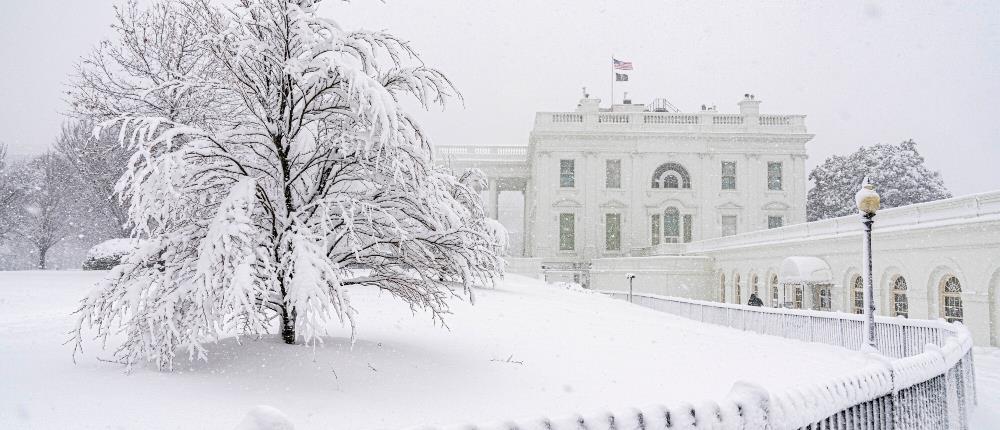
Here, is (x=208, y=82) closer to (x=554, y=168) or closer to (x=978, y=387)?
(x=978, y=387)

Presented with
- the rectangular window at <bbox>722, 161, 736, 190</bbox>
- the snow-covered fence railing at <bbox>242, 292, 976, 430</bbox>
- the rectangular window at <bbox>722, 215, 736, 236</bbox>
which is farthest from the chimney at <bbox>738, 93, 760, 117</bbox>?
the snow-covered fence railing at <bbox>242, 292, 976, 430</bbox>

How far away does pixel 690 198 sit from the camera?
50781 millimetres

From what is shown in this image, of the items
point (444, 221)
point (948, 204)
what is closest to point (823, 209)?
point (948, 204)

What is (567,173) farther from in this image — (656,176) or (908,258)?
(908,258)

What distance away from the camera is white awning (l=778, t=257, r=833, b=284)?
2786cm

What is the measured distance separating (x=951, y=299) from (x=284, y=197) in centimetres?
2165

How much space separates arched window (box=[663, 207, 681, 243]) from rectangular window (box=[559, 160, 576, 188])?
24.7ft

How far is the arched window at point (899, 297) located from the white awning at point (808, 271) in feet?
12.4

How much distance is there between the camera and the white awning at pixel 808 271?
27859 mm

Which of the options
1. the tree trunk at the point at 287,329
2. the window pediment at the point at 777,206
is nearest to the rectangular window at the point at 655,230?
the window pediment at the point at 777,206

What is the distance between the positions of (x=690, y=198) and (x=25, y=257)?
2166 inches

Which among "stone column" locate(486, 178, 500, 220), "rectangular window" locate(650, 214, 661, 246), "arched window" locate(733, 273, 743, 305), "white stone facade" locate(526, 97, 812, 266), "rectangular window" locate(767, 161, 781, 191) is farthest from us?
"stone column" locate(486, 178, 500, 220)

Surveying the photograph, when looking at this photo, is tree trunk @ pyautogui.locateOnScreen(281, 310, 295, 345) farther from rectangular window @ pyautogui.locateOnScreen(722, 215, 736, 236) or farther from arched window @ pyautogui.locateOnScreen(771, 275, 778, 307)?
rectangular window @ pyautogui.locateOnScreen(722, 215, 736, 236)

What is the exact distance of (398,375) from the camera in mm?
8250
